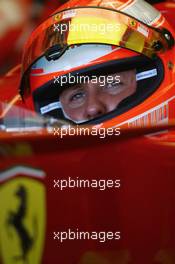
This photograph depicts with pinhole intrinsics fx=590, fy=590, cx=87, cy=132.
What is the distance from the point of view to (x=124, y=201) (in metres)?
1.13

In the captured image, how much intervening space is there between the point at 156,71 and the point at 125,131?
1.56 feet

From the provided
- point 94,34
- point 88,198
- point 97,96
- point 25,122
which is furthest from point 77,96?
point 88,198

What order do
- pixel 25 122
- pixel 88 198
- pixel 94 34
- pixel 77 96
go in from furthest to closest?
pixel 77 96 < pixel 94 34 < pixel 25 122 < pixel 88 198

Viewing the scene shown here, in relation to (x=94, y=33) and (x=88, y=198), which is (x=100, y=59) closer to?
(x=94, y=33)

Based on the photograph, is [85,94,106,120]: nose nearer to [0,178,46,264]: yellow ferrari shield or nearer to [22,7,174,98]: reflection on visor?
[22,7,174,98]: reflection on visor

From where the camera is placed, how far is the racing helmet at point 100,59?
1477mm

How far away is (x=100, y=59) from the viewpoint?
1.51 m

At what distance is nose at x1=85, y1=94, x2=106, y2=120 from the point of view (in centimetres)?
149

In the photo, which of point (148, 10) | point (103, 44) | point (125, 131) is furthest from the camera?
point (148, 10)

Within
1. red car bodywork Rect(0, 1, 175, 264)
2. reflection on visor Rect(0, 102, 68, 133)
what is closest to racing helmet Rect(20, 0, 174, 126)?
reflection on visor Rect(0, 102, 68, 133)

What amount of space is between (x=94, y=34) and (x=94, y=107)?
0.18m

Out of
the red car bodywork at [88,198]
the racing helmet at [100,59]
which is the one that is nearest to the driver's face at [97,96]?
the racing helmet at [100,59]

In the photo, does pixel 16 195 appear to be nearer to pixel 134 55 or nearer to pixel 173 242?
pixel 173 242

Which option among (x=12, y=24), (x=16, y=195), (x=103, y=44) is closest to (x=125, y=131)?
(x=16, y=195)
